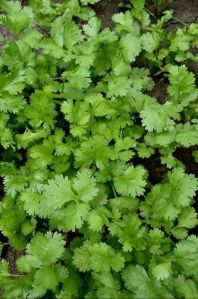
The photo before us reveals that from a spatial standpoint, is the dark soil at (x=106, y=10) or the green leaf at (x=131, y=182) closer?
the green leaf at (x=131, y=182)

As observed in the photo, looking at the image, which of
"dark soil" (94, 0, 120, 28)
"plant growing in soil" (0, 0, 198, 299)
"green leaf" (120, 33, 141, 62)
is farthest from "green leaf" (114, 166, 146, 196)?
"dark soil" (94, 0, 120, 28)

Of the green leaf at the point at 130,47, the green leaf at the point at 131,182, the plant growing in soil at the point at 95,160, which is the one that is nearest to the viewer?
the plant growing in soil at the point at 95,160

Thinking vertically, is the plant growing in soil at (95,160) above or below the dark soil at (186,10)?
below

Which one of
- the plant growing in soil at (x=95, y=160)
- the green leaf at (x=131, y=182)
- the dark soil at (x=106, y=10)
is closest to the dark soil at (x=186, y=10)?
the plant growing in soil at (x=95, y=160)

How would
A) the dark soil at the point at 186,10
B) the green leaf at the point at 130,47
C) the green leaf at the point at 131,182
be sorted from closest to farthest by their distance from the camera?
1. the green leaf at the point at 131,182
2. the green leaf at the point at 130,47
3. the dark soil at the point at 186,10

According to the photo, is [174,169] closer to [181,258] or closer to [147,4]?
→ [181,258]

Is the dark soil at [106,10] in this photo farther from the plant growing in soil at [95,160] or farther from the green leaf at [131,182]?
the green leaf at [131,182]

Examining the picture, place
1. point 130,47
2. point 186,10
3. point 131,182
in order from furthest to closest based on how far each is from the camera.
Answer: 1. point 186,10
2. point 130,47
3. point 131,182

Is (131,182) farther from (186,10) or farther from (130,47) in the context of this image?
(186,10)

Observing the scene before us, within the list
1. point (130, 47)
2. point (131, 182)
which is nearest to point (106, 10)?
point (130, 47)

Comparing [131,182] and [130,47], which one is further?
[130,47]
